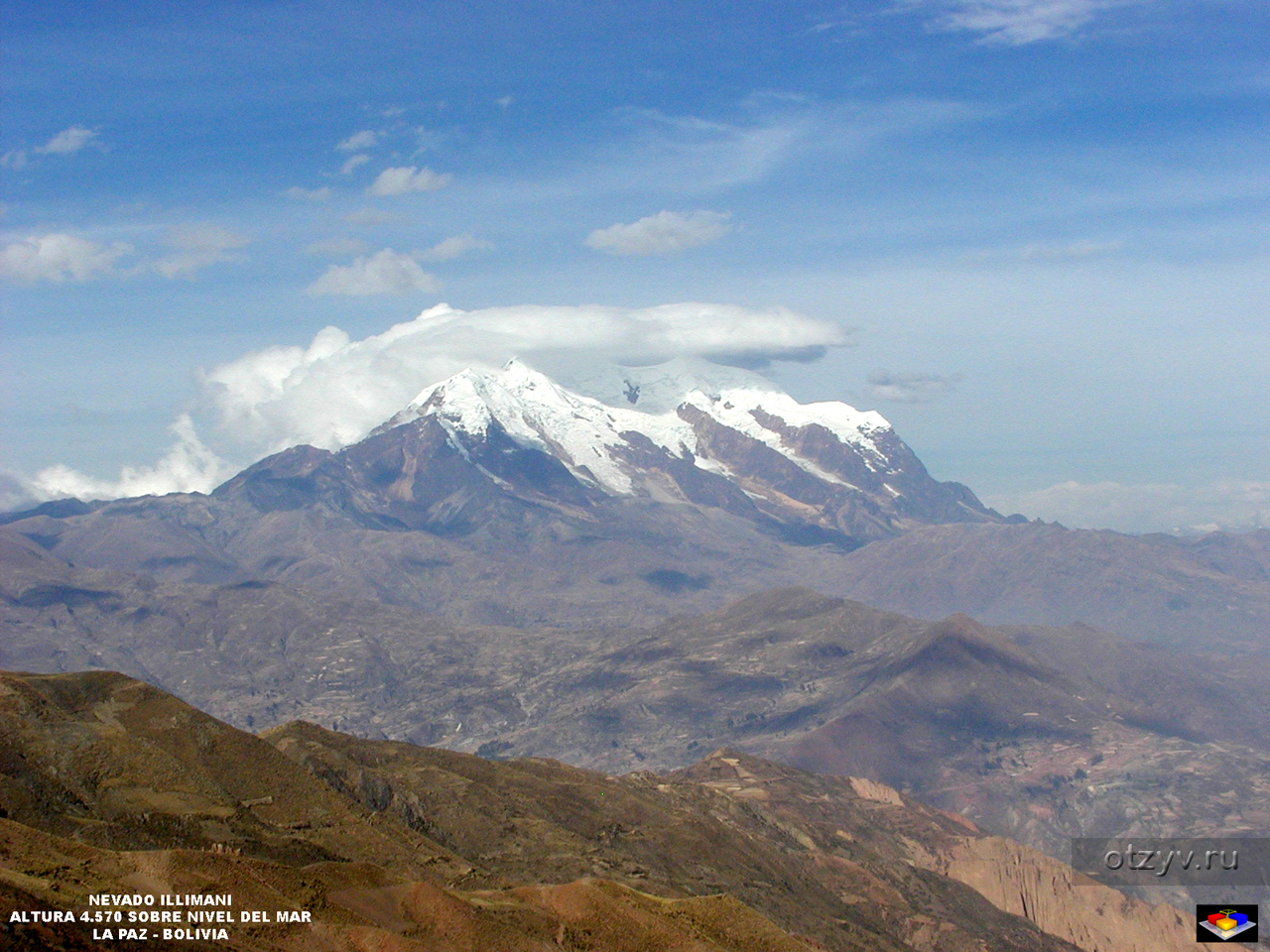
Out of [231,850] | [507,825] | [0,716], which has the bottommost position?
[507,825]

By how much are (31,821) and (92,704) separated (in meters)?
41.6

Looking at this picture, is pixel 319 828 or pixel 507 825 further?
pixel 507 825

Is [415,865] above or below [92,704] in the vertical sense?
below

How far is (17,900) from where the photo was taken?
88.6 m

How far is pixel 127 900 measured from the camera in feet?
325

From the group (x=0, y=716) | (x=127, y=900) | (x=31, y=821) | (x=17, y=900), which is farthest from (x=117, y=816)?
(x=17, y=900)

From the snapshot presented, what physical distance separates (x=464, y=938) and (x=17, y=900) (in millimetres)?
44751

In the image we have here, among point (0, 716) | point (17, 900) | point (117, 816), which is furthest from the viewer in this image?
point (0, 716)

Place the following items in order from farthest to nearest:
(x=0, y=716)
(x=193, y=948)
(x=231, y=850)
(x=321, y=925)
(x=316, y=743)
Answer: (x=316, y=743), (x=0, y=716), (x=231, y=850), (x=321, y=925), (x=193, y=948)

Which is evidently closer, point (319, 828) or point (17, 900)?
point (17, 900)

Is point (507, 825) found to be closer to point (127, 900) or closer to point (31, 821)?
point (31, 821)

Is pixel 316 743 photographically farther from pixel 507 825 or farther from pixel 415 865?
pixel 415 865

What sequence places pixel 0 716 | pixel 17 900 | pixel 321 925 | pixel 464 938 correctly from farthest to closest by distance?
pixel 0 716 → pixel 464 938 → pixel 321 925 → pixel 17 900

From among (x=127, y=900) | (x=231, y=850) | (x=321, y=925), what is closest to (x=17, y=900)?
(x=127, y=900)
